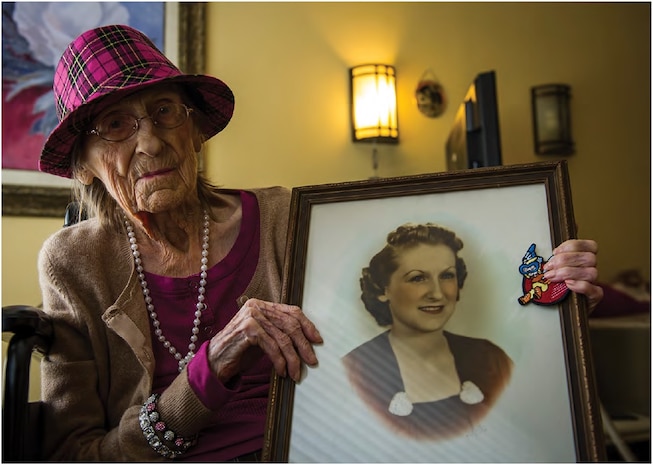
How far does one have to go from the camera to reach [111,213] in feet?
4.34

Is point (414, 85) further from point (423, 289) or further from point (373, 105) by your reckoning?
point (423, 289)

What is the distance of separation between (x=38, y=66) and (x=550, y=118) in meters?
2.42

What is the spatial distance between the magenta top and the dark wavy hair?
239mm

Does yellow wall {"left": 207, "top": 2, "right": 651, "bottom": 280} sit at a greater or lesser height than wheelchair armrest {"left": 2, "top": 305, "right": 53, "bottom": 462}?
greater

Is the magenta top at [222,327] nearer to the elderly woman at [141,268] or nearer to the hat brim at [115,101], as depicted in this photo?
the elderly woman at [141,268]

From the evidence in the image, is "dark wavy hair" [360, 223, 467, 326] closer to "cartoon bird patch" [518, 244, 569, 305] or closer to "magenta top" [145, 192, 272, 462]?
"cartoon bird patch" [518, 244, 569, 305]

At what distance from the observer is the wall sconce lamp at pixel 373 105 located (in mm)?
3230

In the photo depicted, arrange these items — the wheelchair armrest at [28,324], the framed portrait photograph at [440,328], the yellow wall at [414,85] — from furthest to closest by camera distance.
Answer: the yellow wall at [414,85]
the wheelchair armrest at [28,324]
the framed portrait photograph at [440,328]

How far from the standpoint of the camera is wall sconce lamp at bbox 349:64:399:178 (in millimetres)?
3230

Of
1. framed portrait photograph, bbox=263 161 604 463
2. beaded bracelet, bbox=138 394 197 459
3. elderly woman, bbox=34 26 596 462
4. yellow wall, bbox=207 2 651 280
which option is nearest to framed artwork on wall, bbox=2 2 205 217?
yellow wall, bbox=207 2 651 280

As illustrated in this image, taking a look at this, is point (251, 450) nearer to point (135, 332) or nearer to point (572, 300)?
point (135, 332)

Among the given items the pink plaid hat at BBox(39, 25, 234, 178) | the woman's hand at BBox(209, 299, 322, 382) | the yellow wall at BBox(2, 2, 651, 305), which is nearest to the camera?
the woman's hand at BBox(209, 299, 322, 382)

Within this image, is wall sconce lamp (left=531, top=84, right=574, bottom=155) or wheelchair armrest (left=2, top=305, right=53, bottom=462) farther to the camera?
wall sconce lamp (left=531, top=84, right=574, bottom=155)

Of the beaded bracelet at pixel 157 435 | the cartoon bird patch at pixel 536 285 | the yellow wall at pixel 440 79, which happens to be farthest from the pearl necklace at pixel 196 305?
the yellow wall at pixel 440 79
